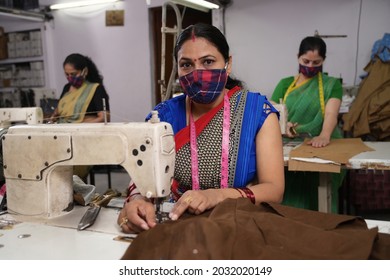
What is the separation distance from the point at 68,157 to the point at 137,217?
0.33 m

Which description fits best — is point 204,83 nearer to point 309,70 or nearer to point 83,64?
point 309,70

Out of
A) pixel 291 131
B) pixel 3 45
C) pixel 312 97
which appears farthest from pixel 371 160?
pixel 3 45

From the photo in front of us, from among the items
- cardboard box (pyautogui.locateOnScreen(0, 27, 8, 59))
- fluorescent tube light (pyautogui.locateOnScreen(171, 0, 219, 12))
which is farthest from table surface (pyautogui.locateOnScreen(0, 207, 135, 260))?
cardboard box (pyautogui.locateOnScreen(0, 27, 8, 59))

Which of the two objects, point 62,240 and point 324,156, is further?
point 324,156

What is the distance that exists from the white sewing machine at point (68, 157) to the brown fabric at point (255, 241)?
29cm

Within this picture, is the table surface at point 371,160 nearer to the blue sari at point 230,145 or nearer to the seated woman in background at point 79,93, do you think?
the blue sari at point 230,145

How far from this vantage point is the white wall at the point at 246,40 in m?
4.71

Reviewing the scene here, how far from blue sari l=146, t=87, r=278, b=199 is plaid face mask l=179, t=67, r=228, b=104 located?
95 mm

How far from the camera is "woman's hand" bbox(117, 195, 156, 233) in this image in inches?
46.3

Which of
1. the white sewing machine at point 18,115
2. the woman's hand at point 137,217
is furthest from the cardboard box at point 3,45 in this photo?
the woman's hand at point 137,217

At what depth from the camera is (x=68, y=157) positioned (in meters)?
1.31

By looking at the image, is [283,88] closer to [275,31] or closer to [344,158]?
[344,158]

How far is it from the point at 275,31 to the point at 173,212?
4487 millimetres
